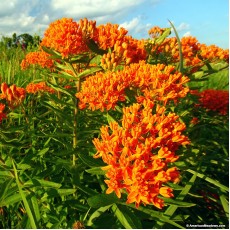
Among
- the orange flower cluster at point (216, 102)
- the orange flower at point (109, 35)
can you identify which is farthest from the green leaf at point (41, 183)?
the orange flower cluster at point (216, 102)

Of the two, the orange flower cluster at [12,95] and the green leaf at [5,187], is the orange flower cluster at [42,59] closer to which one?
the orange flower cluster at [12,95]

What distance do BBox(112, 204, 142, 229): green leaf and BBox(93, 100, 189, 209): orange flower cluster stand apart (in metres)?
0.18

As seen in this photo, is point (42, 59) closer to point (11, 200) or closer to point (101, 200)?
point (11, 200)

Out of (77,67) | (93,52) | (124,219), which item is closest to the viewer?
(124,219)

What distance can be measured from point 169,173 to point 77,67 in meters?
1.70

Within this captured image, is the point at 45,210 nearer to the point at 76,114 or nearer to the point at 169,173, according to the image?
the point at 76,114

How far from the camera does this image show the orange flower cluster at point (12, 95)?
101 inches

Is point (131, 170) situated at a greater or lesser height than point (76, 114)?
lesser

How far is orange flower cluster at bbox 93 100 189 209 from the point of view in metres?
1.65

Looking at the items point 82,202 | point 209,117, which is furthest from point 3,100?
point 209,117

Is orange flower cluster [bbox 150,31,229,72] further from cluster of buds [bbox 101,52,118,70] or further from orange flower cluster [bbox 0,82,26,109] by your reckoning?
orange flower cluster [bbox 0,82,26,109]

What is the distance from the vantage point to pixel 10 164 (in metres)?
2.58

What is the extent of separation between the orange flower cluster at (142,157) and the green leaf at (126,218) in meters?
0.18

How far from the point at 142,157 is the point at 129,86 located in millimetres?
858
